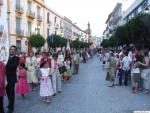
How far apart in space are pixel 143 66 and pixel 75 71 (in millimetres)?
11166

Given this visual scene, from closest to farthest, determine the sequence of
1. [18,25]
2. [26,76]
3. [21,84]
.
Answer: [21,84]
[26,76]
[18,25]

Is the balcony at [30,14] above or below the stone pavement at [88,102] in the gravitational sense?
above

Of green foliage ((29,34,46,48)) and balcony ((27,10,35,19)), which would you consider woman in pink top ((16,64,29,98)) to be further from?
balcony ((27,10,35,19))

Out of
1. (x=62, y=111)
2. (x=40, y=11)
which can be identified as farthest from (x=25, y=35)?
(x=62, y=111)

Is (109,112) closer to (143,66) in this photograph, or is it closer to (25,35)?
(143,66)

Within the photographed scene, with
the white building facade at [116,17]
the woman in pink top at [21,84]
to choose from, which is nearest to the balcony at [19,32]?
the white building facade at [116,17]

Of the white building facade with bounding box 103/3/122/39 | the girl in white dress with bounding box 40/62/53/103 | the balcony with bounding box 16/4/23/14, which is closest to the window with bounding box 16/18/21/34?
the balcony with bounding box 16/4/23/14

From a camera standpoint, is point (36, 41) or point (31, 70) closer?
point (31, 70)

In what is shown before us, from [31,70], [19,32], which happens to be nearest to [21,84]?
[31,70]

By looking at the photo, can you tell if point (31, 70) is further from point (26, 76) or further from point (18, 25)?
point (18, 25)

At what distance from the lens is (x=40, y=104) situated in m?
11.3

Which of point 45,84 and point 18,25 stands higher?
point 18,25

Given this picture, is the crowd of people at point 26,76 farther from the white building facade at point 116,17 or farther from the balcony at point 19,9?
the white building facade at point 116,17

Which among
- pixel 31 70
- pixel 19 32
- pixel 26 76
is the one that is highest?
pixel 19 32
